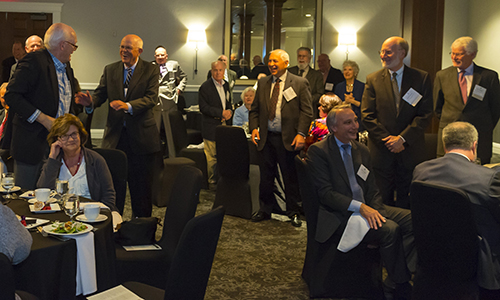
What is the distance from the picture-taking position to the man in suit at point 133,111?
402 centimetres

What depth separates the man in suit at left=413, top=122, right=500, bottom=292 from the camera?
2.30m

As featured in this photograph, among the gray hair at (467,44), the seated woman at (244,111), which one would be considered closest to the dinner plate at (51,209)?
the gray hair at (467,44)

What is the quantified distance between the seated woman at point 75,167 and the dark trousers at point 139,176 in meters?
1.19

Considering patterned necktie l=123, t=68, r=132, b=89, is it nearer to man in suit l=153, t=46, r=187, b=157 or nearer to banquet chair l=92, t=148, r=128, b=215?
banquet chair l=92, t=148, r=128, b=215

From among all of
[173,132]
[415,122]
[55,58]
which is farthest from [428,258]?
[173,132]

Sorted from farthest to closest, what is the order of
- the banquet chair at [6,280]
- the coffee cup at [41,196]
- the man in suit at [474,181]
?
the coffee cup at [41,196] < the man in suit at [474,181] < the banquet chair at [6,280]

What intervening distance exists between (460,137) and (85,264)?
193 centimetres

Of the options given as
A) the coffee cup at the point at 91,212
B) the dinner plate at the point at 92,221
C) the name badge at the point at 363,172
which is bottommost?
the dinner plate at the point at 92,221

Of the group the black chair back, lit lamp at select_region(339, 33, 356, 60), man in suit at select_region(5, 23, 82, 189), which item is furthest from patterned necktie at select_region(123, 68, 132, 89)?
lit lamp at select_region(339, 33, 356, 60)

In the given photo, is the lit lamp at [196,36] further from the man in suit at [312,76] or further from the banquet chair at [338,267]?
the banquet chair at [338,267]

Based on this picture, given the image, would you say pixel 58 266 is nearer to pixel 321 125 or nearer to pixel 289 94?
pixel 321 125

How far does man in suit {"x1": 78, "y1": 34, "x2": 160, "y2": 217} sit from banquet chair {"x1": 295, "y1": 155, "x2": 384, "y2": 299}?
1609 mm

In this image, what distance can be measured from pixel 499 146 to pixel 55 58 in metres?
8.43

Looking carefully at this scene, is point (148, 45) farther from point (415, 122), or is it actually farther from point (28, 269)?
point (28, 269)
